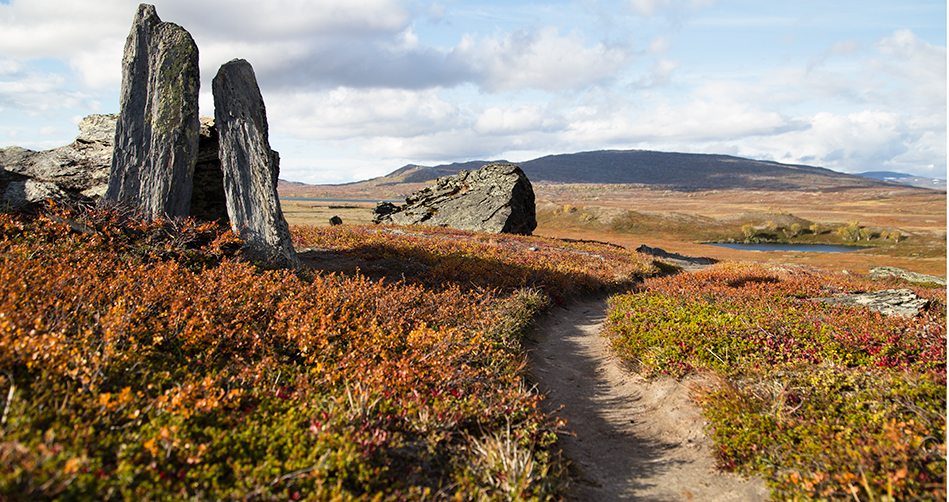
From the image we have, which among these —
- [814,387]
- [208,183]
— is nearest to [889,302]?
[814,387]

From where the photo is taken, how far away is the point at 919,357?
672cm

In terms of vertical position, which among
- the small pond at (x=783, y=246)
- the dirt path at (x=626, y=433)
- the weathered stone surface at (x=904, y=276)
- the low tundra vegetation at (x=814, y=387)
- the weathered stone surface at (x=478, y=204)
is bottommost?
the small pond at (x=783, y=246)

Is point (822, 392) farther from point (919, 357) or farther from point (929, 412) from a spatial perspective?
point (919, 357)

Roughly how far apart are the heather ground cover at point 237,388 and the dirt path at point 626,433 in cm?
65

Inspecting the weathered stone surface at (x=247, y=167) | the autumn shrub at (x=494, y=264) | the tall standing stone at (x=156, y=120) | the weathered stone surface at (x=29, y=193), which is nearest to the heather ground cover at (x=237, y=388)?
the weathered stone surface at (x=29, y=193)

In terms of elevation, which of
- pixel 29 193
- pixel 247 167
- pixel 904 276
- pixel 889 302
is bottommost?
pixel 904 276

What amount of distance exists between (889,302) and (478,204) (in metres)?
27.6

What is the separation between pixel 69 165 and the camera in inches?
518

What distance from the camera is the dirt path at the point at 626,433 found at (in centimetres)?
511

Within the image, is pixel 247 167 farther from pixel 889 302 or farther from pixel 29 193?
pixel 889 302

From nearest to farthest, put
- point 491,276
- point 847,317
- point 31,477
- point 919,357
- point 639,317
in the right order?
point 31,477
point 919,357
point 847,317
point 639,317
point 491,276

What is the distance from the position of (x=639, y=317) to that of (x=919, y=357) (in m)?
4.84

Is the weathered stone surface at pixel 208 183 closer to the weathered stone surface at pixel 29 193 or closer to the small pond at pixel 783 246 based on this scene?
the weathered stone surface at pixel 29 193

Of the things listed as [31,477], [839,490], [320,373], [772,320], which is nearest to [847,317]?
[772,320]
